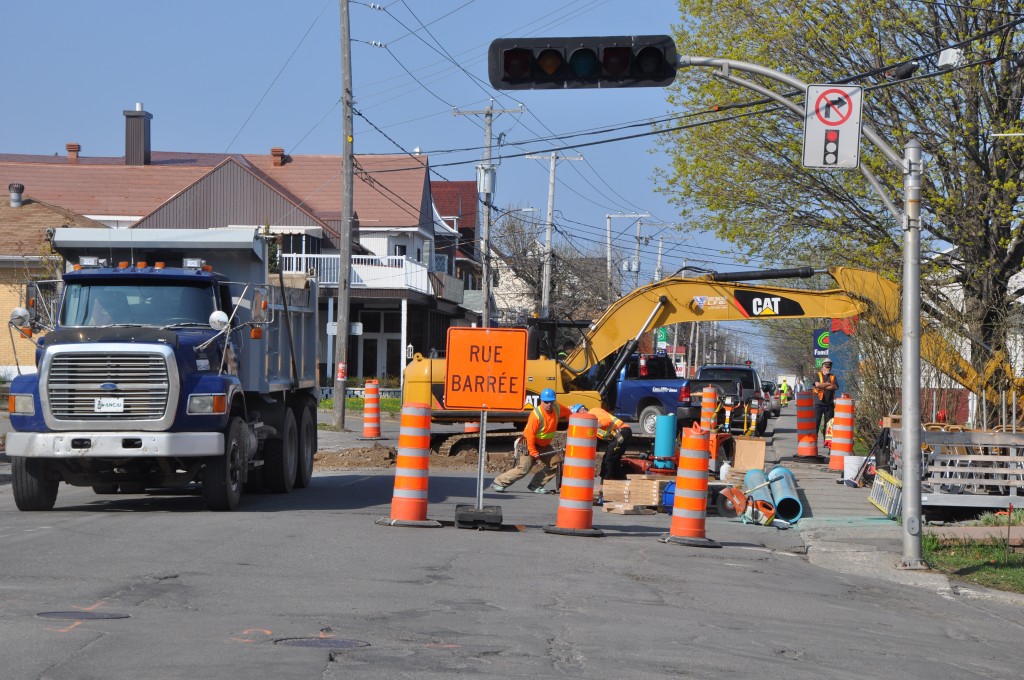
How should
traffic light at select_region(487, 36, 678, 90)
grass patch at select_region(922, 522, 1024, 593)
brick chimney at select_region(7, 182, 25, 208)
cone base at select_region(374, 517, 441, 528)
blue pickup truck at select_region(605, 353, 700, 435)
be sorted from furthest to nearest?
1. brick chimney at select_region(7, 182, 25, 208)
2. blue pickup truck at select_region(605, 353, 700, 435)
3. cone base at select_region(374, 517, 441, 528)
4. grass patch at select_region(922, 522, 1024, 593)
5. traffic light at select_region(487, 36, 678, 90)

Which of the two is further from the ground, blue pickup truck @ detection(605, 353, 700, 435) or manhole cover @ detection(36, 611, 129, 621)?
blue pickup truck @ detection(605, 353, 700, 435)

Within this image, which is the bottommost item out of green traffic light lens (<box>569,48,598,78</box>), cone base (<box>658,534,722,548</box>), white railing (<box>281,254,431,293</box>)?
cone base (<box>658,534,722,548</box>)

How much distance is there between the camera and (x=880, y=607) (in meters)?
10.8

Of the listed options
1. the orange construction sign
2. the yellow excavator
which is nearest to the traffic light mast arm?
the orange construction sign

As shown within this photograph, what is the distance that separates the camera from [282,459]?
1741 cm

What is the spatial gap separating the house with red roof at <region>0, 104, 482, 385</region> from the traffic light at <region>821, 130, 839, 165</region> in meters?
37.3

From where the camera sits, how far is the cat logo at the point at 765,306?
928 inches

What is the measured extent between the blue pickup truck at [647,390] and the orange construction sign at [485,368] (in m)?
21.5

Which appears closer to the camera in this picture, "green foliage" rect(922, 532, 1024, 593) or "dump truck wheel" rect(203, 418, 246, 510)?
"green foliage" rect(922, 532, 1024, 593)

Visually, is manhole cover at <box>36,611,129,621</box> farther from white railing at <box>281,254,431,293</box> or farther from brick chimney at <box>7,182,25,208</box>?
white railing at <box>281,254,431,293</box>

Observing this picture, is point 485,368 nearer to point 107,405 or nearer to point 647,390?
point 107,405

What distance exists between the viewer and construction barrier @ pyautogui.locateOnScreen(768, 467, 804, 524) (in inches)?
669

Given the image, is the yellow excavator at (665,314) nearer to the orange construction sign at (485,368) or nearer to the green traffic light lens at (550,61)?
the orange construction sign at (485,368)

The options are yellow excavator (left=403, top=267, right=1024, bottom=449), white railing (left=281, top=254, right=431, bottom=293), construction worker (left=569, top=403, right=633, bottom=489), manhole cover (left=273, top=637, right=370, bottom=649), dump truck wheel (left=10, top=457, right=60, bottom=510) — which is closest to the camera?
manhole cover (left=273, top=637, right=370, bottom=649)
